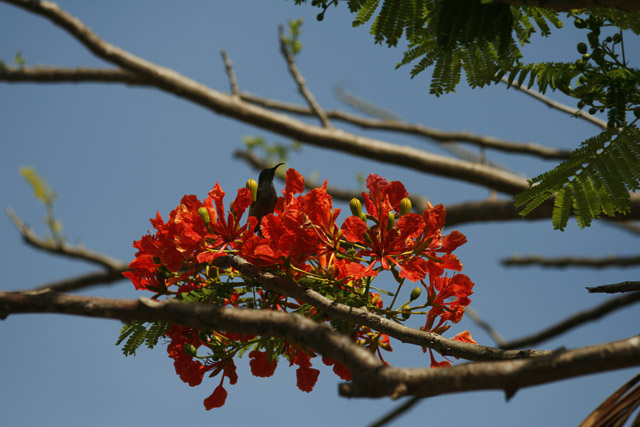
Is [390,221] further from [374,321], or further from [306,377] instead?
[306,377]

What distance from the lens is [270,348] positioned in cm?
194

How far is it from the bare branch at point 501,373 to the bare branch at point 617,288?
21.4 inches

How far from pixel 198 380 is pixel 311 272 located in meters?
0.56

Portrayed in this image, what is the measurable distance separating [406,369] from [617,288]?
0.85 m

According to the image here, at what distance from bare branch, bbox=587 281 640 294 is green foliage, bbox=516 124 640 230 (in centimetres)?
29

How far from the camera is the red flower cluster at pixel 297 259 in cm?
189

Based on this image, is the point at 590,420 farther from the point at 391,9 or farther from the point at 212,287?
the point at 391,9

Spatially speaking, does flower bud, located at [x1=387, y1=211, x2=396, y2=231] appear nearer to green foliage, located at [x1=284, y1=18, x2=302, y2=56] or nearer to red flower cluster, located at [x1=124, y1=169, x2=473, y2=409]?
red flower cluster, located at [x1=124, y1=169, x2=473, y2=409]

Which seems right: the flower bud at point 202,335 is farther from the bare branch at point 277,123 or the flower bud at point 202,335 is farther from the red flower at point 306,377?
the bare branch at point 277,123

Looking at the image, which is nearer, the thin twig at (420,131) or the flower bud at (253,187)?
the flower bud at (253,187)

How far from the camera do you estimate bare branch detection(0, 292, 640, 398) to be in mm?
1204

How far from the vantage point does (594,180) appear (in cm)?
204

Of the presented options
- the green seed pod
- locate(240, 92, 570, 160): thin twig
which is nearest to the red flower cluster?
the green seed pod

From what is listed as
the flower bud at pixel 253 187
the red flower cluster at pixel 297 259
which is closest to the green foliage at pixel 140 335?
the red flower cluster at pixel 297 259
